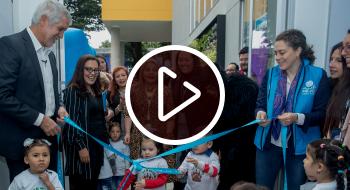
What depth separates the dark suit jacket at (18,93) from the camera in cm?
280

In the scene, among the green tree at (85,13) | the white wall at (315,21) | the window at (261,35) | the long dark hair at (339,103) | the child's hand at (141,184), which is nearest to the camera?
the long dark hair at (339,103)

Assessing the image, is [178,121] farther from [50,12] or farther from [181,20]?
[181,20]

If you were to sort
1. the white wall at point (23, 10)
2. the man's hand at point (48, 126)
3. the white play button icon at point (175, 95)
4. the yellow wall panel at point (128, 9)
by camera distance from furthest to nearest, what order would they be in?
the yellow wall panel at point (128, 9)
the white play button icon at point (175, 95)
the white wall at point (23, 10)
the man's hand at point (48, 126)

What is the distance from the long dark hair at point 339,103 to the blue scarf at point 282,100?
1.06ft

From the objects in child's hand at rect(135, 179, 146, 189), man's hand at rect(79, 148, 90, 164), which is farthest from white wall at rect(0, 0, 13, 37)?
child's hand at rect(135, 179, 146, 189)

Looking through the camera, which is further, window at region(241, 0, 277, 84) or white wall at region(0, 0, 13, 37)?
window at region(241, 0, 277, 84)

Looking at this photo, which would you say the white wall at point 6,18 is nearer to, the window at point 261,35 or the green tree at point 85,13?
the window at point 261,35

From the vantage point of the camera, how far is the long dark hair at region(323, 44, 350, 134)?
110 inches

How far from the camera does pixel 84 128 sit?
152 inches

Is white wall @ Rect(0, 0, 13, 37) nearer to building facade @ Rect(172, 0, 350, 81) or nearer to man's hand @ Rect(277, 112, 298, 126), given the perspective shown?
man's hand @ Rect(277, 112, 298, 126)

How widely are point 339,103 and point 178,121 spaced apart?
1.72 m

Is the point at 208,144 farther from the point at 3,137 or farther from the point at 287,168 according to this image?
the point at 3,137

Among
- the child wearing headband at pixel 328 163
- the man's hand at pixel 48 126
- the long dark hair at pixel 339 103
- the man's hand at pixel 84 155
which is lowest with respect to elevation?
the man's hand at pixel 84 155

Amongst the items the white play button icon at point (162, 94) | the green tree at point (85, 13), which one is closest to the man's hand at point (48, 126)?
the white play button icon at point (162, 94)
